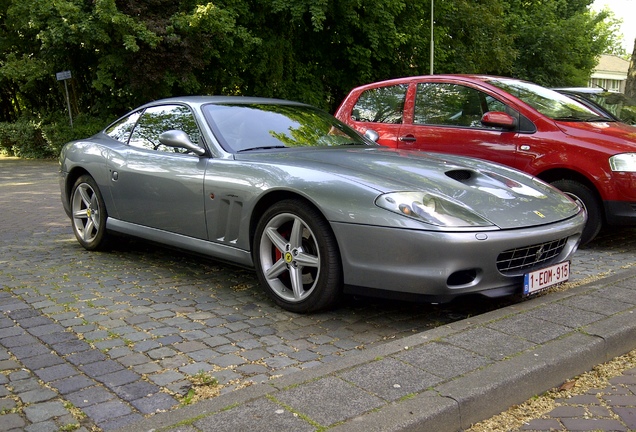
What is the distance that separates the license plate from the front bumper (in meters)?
0.04

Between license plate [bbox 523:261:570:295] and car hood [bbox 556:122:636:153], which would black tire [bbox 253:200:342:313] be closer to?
license plate [bbox 523:261:570:295]

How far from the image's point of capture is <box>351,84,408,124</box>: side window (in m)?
7.08

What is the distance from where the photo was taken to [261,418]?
7.89 ft

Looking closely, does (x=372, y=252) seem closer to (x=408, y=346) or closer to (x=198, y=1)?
(x=408, y=346)

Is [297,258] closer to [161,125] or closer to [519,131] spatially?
[161,125]

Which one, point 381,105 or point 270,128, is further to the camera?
point 381,105

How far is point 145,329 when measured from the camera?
12.5 feet

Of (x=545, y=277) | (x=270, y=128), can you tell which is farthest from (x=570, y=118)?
(x=270, y=128)

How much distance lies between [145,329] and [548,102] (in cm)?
464

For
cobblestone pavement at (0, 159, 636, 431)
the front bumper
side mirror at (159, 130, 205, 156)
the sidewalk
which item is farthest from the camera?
side mirror at (159, 130, 205, 156)

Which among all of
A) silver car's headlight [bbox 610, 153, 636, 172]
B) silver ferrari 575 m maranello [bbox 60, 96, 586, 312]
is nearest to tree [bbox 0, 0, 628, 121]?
silver ferrari 575 m maranello [bbox 60, 96, 586, 312]

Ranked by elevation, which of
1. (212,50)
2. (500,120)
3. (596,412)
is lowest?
(596,412)

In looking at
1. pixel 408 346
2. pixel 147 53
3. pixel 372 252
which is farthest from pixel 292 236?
pixel 147 53

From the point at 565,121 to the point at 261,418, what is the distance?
15.9 feet
